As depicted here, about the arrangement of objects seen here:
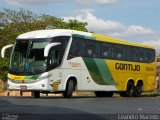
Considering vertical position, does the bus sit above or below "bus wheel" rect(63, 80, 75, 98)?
above

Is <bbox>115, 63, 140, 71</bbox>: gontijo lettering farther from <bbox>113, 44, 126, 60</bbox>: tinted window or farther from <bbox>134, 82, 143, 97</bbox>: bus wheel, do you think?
<bbox>134, 82, 143, 97</bbox>: bus wheel

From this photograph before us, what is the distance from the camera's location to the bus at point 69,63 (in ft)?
81.3

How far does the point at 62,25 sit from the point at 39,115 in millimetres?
42816

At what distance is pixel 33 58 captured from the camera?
24.9m

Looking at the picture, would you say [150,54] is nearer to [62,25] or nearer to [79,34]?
[79,34]

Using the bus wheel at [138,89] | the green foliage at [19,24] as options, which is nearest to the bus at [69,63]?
the bus wheel at [138,89]

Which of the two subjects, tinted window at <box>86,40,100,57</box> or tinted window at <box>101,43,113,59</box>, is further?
tinted window at <box>101,43,113,59</box>

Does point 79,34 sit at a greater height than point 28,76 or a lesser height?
greater

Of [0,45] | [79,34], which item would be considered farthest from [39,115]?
[0,45]

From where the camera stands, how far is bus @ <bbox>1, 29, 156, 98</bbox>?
2478cm

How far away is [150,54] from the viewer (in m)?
33.6

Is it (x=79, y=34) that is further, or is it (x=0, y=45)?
(x=0, y=45)

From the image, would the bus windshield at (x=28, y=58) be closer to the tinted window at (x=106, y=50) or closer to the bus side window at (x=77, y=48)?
the bus side window at (x=77, y=48)


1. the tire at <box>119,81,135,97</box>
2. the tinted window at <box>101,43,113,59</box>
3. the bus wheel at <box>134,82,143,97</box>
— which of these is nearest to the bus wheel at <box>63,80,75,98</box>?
the tinted window at <box>101,43,113,59</box>
